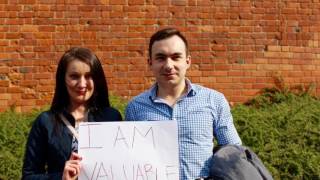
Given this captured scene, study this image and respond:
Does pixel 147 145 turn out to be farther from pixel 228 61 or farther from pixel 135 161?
pixel 228 61

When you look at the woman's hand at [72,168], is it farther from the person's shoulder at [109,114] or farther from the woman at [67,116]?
the person's shoulder at [109,114]

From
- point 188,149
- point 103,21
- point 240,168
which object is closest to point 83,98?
point 188,149

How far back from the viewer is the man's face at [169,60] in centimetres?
285

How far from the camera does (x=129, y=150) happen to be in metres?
2.82

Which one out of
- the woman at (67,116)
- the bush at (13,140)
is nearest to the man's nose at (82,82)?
the woman at (67,116)

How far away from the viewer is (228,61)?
693 centimetres

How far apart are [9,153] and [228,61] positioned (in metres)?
3.10

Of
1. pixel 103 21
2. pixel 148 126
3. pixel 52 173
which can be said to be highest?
pixel 103 21

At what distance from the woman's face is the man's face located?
0.37 meters

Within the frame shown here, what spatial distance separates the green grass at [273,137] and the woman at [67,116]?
241cm

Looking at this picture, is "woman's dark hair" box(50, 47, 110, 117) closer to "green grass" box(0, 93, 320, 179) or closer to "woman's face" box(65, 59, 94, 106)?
"woman's face" box(65, 59, 94, 106)

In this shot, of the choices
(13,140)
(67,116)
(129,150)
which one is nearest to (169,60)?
(129,150)

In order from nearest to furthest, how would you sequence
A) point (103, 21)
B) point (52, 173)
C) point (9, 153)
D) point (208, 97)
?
point (52, 173) → point (208, 97) → point (9, 153) → point (103, 21)

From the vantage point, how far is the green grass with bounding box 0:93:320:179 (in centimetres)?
532
